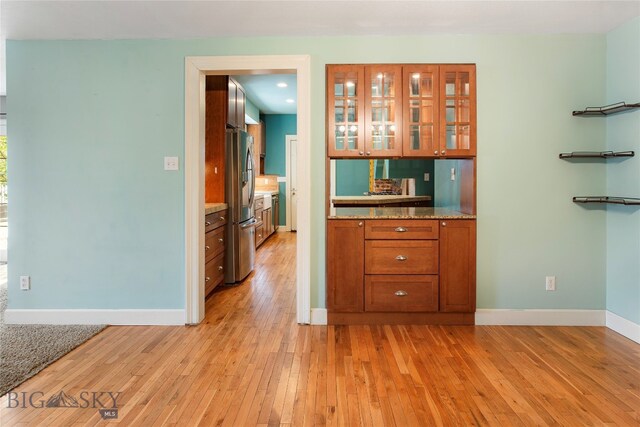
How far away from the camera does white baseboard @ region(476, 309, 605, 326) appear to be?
3.36 metres

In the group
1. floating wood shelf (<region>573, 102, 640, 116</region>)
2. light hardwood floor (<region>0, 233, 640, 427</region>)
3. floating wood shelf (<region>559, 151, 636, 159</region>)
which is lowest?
light hardwood floor (<region>0, 233, 640, 427</region>)

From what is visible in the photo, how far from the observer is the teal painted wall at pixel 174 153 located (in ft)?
10.9

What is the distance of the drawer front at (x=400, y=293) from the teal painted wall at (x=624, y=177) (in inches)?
52.2

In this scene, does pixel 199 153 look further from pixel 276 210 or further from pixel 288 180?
pixel 288 180

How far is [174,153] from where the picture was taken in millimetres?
3387

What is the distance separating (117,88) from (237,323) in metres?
2.04

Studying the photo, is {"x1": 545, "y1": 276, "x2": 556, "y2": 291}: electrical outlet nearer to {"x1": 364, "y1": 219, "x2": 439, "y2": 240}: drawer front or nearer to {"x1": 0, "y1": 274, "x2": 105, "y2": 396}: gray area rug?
{"x1": 364, "y1": 219, "x2": 439, "y2": 240}: drawer front

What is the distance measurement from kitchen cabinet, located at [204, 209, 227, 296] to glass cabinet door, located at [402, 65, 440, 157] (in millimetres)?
1885

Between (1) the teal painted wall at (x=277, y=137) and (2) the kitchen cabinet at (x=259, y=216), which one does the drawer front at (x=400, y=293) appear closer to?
(2) the kitchen cabinet at (x=259, y=216)

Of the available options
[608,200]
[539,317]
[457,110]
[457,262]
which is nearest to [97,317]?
[457,262]

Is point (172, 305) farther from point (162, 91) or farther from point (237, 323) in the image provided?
point (162, 91)

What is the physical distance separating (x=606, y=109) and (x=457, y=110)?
101 cm

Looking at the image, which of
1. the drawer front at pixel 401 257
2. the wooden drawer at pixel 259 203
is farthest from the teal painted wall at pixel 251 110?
the drawer front at pixel 401 257

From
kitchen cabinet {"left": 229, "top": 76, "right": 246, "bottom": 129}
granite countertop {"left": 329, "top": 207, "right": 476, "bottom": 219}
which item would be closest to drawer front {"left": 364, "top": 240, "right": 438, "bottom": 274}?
granite countertop {"left": 329, "top": 207, "right": 476, "bottom": 219}
